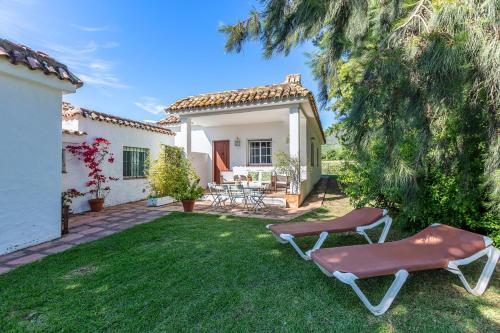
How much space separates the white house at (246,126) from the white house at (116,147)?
170cm

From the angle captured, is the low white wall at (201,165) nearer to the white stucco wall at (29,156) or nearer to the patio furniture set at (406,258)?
the white stucco wall at (29,156)

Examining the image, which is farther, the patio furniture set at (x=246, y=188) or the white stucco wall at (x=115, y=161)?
the patio furniture set at (x=246, y=188)

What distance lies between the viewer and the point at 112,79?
1502 centimetres

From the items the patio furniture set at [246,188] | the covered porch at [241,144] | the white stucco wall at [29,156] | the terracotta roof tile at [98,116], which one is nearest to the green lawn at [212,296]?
the white stucco wall at [29,156]

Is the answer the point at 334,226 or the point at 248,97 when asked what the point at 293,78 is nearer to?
the point at 248,97

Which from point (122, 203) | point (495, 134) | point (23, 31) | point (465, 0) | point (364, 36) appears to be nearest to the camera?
point (465, 0)

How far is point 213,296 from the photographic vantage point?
3254 millimetres

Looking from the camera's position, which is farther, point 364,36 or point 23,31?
point 23,31

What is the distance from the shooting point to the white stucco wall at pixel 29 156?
477 centimetres

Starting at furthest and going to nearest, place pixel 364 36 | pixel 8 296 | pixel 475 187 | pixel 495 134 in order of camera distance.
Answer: pixel 475 187
pixel 364 36
pixel 8 296
pixel 495 134

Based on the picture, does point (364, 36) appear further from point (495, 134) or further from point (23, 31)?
point (23, 31)

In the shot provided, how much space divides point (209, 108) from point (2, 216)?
7533mm

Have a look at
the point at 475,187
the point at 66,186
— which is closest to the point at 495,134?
the point at 475,187

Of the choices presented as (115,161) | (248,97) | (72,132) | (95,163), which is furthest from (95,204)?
(248,97)
